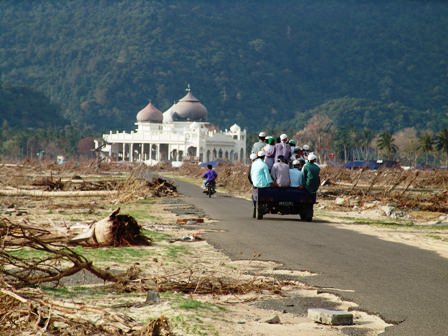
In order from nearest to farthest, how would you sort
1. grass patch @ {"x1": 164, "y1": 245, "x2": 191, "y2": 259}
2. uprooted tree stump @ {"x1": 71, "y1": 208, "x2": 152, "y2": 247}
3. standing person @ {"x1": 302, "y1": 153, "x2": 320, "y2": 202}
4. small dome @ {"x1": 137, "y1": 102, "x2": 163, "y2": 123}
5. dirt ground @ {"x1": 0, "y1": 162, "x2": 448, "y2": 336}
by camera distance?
dirt ground @ {"x1": 0, "y1": 162, "x2": 448, "y2": 336}, grass patch @ {"x1": 164, "y1": 245, "x2": 191, "y2": 259}, uprooted tree stump @ {"x1": 71, "y1": 208, "x2": 152, "y2": 247}, standing person @ {"x1": 302, "y1": 153, "x2": 320, "y2": 202}, small dome @ {"x1": 137, "y1": 102, "x2": 163, "y2": 123}

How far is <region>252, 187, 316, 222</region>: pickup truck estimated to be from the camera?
21.8 m

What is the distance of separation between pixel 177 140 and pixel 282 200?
12013 cm

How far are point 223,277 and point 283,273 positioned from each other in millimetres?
1011

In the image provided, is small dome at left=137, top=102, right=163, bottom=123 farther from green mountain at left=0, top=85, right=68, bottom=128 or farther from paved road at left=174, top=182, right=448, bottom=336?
paved road at left=174, top=182, right=448, bottom=336

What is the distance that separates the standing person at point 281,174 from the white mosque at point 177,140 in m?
108

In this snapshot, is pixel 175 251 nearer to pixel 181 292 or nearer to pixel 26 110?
pixel 181 292

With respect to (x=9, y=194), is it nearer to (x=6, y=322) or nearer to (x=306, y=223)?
(x=306, y=223)

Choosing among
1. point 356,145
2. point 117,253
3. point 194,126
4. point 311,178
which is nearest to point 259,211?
point 311,178

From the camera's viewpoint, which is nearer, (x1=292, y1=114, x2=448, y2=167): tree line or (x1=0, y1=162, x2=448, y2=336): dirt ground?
(x1=0, y1=162, x2=448, y2=336): dirt ground

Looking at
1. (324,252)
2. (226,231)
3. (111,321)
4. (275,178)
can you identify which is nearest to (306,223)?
(275,178)

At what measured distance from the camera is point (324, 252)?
15.0 meters

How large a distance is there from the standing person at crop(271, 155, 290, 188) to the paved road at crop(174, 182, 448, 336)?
81 centimetres

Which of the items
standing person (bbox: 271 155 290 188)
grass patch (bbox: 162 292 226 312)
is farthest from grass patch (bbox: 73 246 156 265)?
standing person (bbox: 271 155 290 188)

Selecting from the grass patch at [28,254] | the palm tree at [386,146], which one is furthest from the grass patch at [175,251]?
the palm tree at [386,146]
